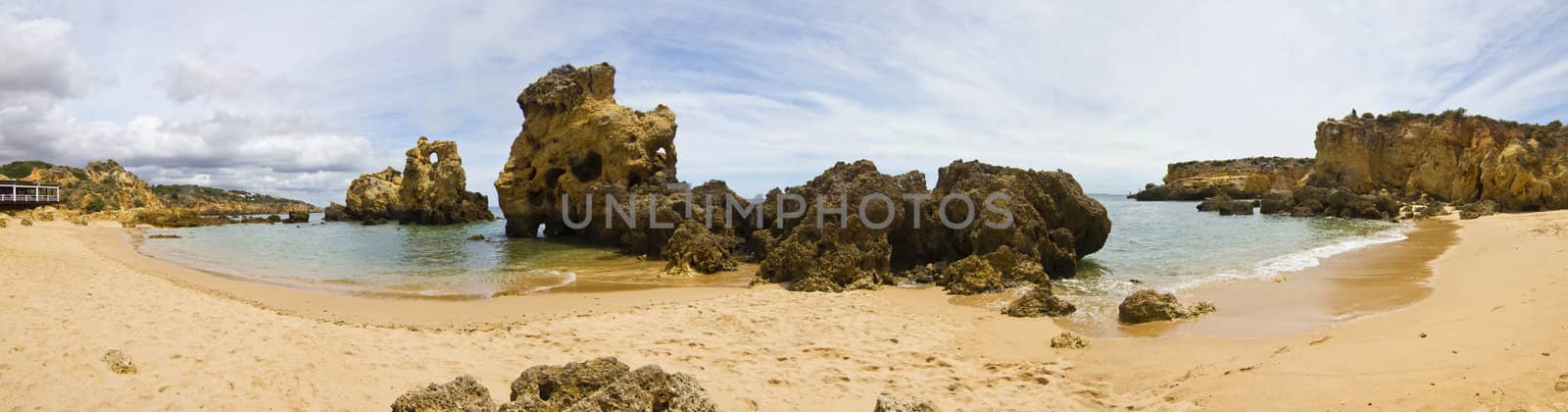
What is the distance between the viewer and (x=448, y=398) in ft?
12.7

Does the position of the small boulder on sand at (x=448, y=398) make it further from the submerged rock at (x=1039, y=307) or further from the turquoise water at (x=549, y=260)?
the turquoise water at (x=549, y=260)

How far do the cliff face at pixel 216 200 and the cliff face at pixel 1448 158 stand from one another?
90688mm

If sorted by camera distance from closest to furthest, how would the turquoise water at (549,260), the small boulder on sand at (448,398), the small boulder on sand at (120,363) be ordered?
the small boulder on sand at (448,398), the small boulder on sand at (120,363), the turquoise water at (549,260)

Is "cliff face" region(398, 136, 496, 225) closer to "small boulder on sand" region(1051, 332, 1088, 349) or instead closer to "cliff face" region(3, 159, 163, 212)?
"cliff face" region(3, 159, 163, 212)

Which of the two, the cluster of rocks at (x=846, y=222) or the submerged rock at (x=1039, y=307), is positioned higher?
the cluster of rocks at (x=846, y=222)

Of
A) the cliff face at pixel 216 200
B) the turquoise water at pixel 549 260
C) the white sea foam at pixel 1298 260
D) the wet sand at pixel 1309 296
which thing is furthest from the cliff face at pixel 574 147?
the cliff face at pixel 216 200

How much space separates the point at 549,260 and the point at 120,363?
48.2 ft

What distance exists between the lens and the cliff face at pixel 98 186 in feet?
156

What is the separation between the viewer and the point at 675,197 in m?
19.6

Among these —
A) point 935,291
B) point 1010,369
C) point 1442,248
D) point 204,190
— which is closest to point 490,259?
point 935,291

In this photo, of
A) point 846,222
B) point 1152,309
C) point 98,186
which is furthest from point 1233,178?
point 98,186

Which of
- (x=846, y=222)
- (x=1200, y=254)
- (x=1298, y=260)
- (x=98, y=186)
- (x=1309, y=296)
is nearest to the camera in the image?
(x=1309, y=296)

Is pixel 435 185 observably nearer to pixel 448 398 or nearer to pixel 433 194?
pixel 433 194

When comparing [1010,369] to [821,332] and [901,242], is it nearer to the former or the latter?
[821,332]
